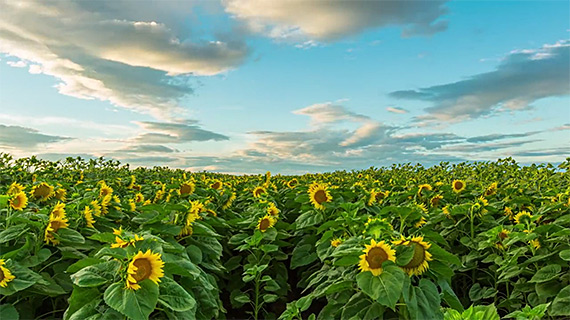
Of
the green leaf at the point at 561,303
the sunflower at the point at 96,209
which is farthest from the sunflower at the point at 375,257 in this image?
the sunflower at the point at 96,209

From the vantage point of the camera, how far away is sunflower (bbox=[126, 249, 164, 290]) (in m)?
2.30

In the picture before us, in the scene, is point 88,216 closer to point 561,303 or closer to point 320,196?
point 320,196

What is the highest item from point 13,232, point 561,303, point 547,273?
point 13,232

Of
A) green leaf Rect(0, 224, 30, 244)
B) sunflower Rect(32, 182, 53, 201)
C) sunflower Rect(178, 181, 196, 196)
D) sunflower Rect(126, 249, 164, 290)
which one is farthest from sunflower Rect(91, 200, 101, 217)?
sunflower Rect(126, 249, 164, 290)

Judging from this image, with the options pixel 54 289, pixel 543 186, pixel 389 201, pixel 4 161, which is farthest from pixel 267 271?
pixel 4 161

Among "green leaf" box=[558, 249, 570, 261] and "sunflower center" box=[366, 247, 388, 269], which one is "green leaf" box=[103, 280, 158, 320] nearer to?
"sunflower center" box=[366, 247, 388, 269]

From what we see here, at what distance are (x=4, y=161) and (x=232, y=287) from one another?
700 cm

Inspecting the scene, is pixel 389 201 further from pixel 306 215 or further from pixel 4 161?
pixel 4 161

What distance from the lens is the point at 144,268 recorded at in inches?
92.7

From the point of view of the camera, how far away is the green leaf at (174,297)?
236 cm

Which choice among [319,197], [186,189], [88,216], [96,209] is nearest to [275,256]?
[319,197]

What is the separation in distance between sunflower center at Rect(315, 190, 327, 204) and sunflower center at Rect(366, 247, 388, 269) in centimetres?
217

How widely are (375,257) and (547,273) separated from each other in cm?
205

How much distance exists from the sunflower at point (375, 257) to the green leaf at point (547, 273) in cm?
186
